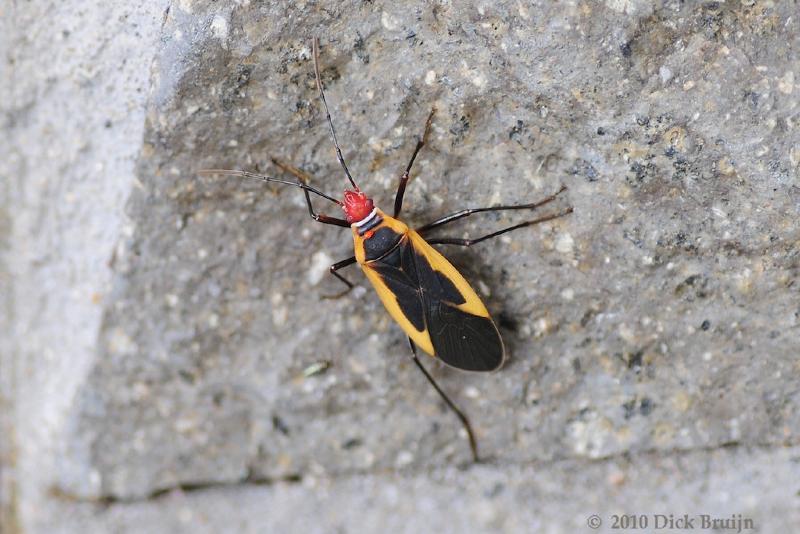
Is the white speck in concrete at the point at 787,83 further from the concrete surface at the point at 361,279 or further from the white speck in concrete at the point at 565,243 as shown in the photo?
the white speck in concrete at the point at 565,243

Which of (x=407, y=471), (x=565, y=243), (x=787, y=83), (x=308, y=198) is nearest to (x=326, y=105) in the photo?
(x=308, y=198)

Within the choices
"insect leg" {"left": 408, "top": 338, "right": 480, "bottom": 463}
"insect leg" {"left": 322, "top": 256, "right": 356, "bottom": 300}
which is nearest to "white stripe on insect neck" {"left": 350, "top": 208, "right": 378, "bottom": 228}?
"insect leg" {"left": 322, "top": 256, "right": 356, "bottom": 300}

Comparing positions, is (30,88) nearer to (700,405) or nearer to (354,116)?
(354,116)

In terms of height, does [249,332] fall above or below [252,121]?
below

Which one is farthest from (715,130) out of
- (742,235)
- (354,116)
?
(354,116)

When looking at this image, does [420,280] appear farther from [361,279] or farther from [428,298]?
[361,279]

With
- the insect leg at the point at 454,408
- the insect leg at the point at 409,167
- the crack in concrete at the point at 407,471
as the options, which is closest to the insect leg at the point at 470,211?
the insect leg at the point at 409,167
